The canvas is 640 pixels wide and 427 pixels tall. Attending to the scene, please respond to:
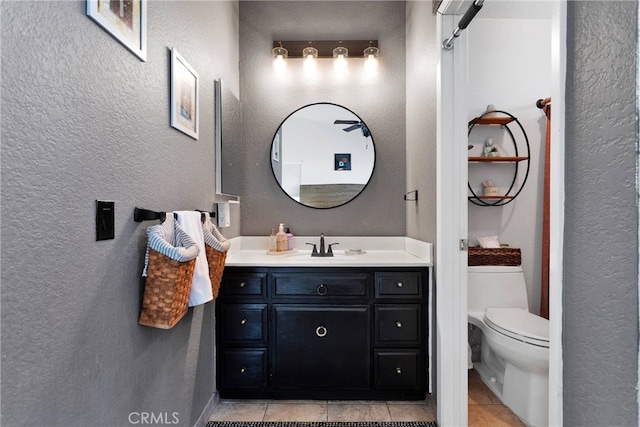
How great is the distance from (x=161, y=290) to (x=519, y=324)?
70.9 inches

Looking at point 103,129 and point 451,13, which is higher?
point 451,13

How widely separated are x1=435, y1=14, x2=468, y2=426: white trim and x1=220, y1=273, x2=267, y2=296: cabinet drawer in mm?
942

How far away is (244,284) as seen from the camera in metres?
1.89

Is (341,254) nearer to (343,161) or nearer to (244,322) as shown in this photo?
(343,161)

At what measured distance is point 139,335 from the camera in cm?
116

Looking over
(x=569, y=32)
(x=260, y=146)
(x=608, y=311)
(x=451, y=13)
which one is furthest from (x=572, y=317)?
(x=260, y=146)

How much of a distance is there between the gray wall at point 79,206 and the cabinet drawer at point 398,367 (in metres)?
1.05

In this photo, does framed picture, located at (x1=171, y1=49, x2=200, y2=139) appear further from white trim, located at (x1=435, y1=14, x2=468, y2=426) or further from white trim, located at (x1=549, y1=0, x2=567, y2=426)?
white trim, located at (x1=549, y1=0, x2=567, y2=426)

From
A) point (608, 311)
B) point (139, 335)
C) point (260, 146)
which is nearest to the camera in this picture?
point (608, 311)

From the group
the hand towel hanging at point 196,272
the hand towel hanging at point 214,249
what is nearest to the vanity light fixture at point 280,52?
the hand towel hanging at point 214,249

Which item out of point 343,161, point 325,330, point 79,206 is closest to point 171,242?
point 79,206

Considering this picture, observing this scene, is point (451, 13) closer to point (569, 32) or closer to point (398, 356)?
point (569, 32)

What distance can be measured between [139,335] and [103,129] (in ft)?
2.25

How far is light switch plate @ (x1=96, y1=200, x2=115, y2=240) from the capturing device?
0.94m
